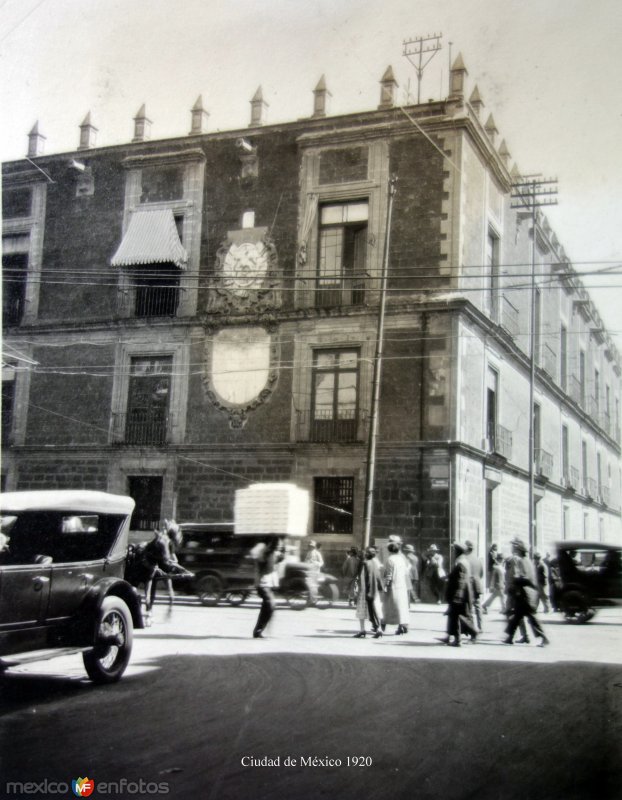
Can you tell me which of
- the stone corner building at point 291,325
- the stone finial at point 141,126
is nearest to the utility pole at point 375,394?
the stone corner building at point 291,325

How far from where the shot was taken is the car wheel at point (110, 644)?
589cm

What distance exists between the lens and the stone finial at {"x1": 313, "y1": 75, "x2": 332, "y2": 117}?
5.04m

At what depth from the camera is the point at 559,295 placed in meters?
4.76

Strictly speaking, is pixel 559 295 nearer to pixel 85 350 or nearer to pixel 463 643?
pixel 85 350

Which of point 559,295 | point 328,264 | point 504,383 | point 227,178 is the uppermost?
point 227,178

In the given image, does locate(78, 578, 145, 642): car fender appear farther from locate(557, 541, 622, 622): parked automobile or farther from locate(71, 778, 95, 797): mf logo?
locate(557, 541, 622, 622): parked automobile

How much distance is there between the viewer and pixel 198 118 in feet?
18.6

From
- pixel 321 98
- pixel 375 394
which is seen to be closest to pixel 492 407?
pixel 375 394

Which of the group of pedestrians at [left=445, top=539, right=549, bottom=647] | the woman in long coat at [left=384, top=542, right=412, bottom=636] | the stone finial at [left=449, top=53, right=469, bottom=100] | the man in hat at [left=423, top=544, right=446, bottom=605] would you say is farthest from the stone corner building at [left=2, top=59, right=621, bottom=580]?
the woman in long coat at [left=384, top=542, right=412, bottom=636]

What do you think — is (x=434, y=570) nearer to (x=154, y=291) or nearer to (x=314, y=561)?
(x=314, y=561)

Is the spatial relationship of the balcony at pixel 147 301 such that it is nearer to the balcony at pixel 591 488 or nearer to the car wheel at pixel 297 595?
the car wheel at pixel 297 595

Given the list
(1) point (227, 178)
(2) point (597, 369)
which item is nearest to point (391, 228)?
(1) point (227, 178)

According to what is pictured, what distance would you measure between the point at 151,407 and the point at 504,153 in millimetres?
2880

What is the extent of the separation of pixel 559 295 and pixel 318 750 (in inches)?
114
